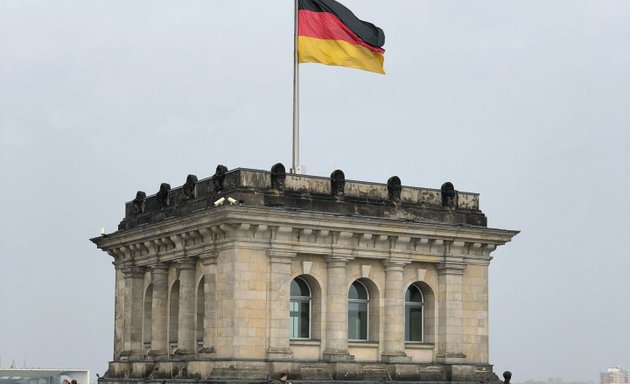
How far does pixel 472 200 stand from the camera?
5591 centimetres

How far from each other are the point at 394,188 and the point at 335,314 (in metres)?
6.49

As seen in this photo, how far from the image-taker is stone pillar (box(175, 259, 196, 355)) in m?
51.8

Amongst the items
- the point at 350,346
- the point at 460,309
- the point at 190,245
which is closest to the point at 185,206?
the point at 190,245

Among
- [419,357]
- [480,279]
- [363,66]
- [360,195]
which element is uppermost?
[363,66]

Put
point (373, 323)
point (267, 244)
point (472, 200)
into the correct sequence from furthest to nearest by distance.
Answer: point (472, 200)
point (373, 323)
point (267, 244)

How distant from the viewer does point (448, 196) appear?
54844 mm

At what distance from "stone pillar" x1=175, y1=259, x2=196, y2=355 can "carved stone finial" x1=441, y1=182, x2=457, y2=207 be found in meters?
11.8

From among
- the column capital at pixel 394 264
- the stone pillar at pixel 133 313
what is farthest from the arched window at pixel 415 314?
the stone pillar at pixel 133 313

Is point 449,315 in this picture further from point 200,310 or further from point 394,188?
point 200,310

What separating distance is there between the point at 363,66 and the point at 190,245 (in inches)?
468

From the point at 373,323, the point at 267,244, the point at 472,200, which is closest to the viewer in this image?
the point at 267,244

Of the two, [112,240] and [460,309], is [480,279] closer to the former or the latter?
[460,309]

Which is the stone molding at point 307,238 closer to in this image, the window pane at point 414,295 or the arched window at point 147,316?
the arched window at point 147,316

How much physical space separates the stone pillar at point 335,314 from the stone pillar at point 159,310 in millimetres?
8238
